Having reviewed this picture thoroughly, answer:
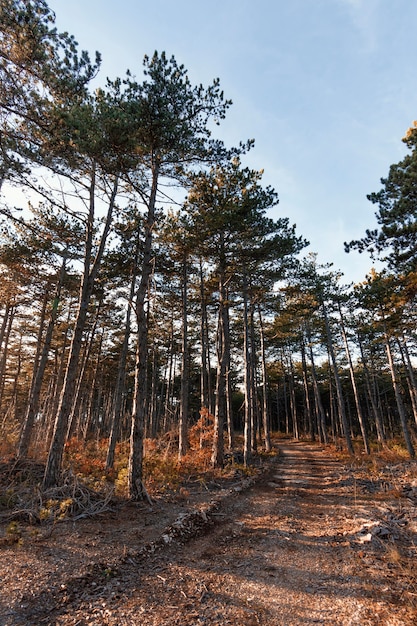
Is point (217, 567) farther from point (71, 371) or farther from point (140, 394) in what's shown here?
point (71, 371)

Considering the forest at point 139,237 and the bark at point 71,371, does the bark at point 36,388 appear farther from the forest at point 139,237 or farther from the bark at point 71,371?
the bark at point 71,371

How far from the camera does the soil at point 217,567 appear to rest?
3.65 m

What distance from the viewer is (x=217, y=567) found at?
16.4 feet

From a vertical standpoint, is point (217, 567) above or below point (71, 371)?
below

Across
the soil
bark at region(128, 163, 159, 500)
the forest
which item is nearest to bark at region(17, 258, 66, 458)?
the forest

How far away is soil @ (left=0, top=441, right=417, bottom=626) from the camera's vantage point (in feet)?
12.0

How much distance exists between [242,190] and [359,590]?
14.0 m

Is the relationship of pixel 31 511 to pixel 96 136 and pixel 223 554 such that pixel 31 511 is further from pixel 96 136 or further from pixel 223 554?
pixel 96 136

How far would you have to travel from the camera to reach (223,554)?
5520 mm

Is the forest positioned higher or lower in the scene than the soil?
higher

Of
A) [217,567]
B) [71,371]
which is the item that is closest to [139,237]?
[71,371]

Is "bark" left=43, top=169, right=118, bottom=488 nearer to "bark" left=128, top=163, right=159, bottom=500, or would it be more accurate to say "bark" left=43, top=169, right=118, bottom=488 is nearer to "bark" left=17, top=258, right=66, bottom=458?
"bark" left=128, top=163, right=159, bottom=500

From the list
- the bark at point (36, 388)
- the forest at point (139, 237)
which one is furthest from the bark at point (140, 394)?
the bark at point (36, 388)

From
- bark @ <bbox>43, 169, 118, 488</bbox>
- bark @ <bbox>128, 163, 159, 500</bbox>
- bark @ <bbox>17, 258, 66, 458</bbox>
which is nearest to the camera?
bark @ <bbox>128, 163, 159, 500</bbox>
